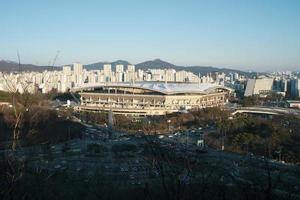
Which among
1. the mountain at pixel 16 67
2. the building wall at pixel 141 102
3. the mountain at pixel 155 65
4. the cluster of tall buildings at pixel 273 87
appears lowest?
the building wall at pixel 141 102

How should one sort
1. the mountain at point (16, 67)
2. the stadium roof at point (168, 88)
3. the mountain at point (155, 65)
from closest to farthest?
the mountain at point (16, 67)
the stadium roof at point (168, 88)
the mountain at point (155, 65)

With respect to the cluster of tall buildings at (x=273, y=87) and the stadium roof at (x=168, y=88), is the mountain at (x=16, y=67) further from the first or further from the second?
the cluster of tall buildings at (x=273, y=87)

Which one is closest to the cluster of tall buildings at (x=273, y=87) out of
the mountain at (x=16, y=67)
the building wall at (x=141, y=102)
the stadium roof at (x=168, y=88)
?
the stadium roof at (x=168, y=88)

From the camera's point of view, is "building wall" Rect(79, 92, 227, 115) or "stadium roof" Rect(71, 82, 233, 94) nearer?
"building wall" Rect(79, 92, 227, 115)

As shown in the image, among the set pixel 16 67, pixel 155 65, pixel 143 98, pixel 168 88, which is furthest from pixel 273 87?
pixel 16 67

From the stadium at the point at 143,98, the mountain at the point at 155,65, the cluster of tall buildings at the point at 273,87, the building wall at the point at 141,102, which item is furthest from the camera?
the mountain at the point at 155,65

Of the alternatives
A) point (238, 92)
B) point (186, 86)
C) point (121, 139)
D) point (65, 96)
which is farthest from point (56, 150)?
point (238, 92)

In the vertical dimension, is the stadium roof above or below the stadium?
above

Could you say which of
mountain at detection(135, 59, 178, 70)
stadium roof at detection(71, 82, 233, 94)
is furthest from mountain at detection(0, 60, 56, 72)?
mountain at detection(135, 59, 178, 70)

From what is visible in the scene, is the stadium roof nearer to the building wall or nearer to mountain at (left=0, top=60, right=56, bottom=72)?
the building wall
